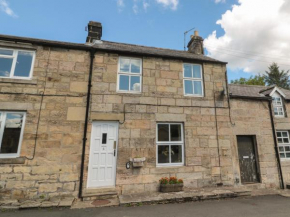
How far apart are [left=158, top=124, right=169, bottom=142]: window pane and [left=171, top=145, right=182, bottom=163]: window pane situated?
18.2 inches

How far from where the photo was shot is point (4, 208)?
170 inches

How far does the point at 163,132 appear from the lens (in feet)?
20.9

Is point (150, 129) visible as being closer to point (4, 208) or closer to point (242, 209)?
point (242, 209)

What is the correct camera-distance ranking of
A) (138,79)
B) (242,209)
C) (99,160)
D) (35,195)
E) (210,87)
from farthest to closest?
(210,87)
(138,79)
(99,160)
(35,195)
(242,209)

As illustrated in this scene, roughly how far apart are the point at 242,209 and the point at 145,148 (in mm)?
3462

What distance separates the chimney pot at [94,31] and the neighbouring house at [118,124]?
150mm

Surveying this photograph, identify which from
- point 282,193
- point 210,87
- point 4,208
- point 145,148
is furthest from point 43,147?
point 282,193

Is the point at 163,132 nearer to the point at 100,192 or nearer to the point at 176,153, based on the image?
the point at 176,153

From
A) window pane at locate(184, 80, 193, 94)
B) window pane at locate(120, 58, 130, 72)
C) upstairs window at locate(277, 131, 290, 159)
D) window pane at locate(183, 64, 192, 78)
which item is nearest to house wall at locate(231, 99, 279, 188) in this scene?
upstairs window at locate(277, 131, 290, 159)

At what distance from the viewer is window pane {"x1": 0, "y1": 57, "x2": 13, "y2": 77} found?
18.4 ft

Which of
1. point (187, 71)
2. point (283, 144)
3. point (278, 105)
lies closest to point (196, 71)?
point (187, 71)

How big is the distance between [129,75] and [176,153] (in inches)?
146

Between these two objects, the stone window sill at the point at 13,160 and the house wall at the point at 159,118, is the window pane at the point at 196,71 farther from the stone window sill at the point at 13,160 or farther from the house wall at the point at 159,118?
the stone window sill at the point at 13,160

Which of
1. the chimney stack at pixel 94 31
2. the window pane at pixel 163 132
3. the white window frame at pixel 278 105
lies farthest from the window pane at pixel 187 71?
the white window frame at pixel 278 105
